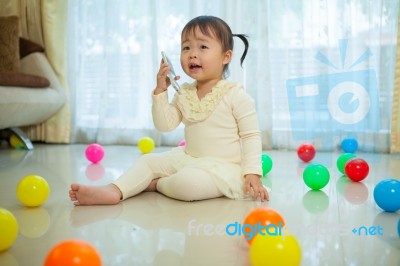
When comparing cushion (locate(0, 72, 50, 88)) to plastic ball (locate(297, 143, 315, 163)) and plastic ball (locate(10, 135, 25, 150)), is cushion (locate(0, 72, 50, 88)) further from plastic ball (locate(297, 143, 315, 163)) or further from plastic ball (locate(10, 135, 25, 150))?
plastic ball (locate(297, 143, 315, 163))

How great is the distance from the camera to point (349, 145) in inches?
98.9

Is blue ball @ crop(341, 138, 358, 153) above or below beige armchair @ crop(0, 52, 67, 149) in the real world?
below

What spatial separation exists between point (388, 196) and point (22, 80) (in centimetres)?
211

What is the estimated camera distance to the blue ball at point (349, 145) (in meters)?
2.51

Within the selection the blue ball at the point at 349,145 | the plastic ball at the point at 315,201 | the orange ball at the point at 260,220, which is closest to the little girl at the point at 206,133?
the plastic ball at the point at 315,201

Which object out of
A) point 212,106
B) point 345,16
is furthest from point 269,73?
point 212,106

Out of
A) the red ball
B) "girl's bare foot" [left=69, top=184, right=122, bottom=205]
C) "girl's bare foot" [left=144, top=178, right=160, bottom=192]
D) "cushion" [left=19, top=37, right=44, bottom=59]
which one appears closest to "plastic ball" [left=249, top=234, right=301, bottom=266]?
"girl's bare foot" [left=69, top=184, right=122, bottom=205]

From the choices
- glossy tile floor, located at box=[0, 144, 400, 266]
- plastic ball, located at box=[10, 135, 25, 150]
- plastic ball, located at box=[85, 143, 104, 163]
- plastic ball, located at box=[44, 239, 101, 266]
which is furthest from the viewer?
plastic ball, located at box=[10, 135, 25, 150]

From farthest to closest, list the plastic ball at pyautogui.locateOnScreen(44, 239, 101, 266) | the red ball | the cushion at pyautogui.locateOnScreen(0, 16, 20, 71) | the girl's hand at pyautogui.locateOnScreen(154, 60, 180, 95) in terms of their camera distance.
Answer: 1. the cushion at pyautogui.locateOnScreen(0, 16, 20, 71)
2. the red ball
3. the girl's hand at pyautogui.locateOnScreen(154, 60, 180, 95)
4. the plastic ball at pyautogui.locateOnScreen(44, 239, 101, 266)

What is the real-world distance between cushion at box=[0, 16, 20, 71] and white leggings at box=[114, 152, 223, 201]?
63.1 inches

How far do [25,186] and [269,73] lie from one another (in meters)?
1.74

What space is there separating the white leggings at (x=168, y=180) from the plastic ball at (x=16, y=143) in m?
1.60

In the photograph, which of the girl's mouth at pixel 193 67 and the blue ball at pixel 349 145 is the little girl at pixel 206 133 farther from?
the blue ball at pixel 349 145

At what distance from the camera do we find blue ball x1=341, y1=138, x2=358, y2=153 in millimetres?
2512
